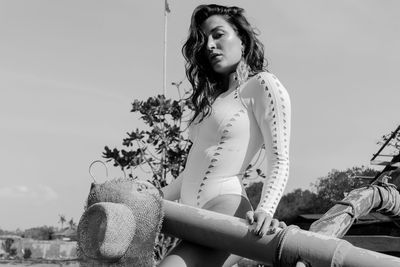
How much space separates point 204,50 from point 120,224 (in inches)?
45.2

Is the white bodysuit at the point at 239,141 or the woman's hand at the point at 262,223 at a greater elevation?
the white bodysuit at the point at 239,141

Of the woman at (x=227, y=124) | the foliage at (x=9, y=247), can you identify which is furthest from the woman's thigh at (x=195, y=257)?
the foliage at (x=9, y=247)

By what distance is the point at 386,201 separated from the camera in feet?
15.3

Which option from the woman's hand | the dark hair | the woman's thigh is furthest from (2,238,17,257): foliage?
the woman's hand

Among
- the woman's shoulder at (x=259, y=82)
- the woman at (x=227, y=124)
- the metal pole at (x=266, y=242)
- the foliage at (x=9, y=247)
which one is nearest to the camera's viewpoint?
the metal pole at (x=266, y=242)

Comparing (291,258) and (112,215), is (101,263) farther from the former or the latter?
(291,258)

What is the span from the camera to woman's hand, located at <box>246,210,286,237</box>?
7.33 feet

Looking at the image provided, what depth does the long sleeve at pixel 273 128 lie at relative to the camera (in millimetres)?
2572

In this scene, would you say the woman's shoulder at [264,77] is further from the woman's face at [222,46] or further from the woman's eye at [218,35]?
the woman's eye at [218,35]

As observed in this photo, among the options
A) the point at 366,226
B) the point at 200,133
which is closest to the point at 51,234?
the point at 366,226

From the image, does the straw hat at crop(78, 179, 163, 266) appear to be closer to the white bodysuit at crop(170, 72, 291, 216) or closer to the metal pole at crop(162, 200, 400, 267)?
the metal pole at crop(162, 200, 400, 267)

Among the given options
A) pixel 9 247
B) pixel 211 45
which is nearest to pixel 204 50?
pixel 211 45

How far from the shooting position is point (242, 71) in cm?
294

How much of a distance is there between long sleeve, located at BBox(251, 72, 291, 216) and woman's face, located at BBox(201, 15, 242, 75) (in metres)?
0.19
